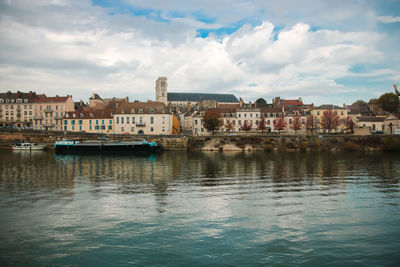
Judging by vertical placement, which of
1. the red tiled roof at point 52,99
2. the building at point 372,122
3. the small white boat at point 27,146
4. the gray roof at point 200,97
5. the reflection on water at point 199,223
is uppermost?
the gray roof at point 200,97

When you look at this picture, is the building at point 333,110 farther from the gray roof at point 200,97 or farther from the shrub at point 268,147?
the gray roof at point 200,97


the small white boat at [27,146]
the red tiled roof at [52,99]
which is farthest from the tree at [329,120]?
the red tiled roof at [52,99]

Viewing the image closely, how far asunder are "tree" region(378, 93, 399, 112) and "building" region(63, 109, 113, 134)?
91.5 metres

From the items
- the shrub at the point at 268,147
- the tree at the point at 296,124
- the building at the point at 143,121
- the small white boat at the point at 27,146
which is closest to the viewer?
the small white boat at the point at 27,146

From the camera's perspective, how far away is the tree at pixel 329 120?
87369 millimetres

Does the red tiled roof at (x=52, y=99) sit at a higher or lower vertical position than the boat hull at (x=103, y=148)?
higher

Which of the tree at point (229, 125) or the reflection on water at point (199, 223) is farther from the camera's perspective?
the tree at point (229, 125)

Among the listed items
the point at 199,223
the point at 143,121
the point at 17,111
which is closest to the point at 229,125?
the point at 143,121

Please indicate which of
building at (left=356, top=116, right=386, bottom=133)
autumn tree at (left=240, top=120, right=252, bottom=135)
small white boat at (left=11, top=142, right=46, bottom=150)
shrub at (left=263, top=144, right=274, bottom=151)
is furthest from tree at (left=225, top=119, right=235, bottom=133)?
small white boat at (left=11, top=142, right=46, bottom=150)

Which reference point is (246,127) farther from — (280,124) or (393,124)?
(393,124)

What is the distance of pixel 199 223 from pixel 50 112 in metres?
98.1

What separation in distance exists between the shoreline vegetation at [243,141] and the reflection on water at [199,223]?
157ft

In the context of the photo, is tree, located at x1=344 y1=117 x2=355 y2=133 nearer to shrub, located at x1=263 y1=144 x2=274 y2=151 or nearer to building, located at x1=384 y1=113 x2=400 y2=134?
building, located at x1=384 y1=113 x2=400 y2=134

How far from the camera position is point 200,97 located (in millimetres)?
171375
